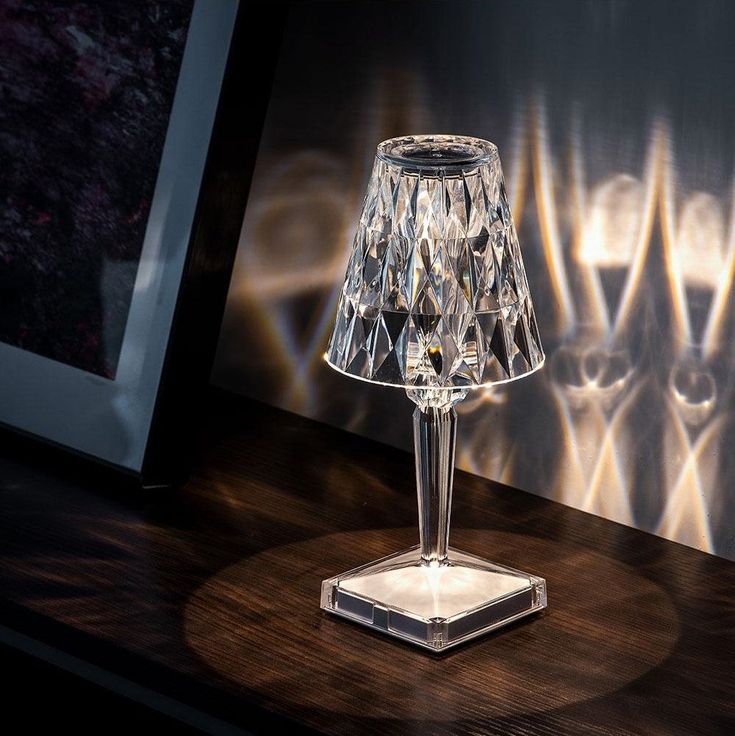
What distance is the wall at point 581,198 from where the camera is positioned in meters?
1.10

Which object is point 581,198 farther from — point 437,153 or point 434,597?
point 434,597

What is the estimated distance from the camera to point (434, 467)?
1021mm

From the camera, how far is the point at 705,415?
1.13 m

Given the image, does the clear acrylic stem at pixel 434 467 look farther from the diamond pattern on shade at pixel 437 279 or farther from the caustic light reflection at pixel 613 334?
the caustic light reflection at pixel 613 334

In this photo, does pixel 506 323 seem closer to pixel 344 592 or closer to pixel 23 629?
pixel 344 592

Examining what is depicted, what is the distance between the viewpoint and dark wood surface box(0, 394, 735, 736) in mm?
910

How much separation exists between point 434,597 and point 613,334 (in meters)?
0.29

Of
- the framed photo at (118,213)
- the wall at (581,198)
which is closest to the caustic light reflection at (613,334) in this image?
the wall at (581,198)

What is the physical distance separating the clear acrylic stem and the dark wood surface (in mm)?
89

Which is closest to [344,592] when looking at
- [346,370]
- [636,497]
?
[346,370]

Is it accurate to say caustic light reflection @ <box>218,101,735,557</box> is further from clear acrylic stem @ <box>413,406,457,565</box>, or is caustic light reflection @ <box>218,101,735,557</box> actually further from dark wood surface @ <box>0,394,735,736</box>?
clear acrylic stem @ <box>413,406,457,565</box>

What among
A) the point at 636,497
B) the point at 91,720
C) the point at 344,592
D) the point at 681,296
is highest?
the point at 681,296

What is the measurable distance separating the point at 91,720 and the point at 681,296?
0.56m

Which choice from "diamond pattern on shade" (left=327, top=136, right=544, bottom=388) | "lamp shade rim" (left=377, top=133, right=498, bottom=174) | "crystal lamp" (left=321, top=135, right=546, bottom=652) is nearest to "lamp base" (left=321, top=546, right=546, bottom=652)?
"crystal lamp" (left=321, top=135, right=546, bottom=652)
